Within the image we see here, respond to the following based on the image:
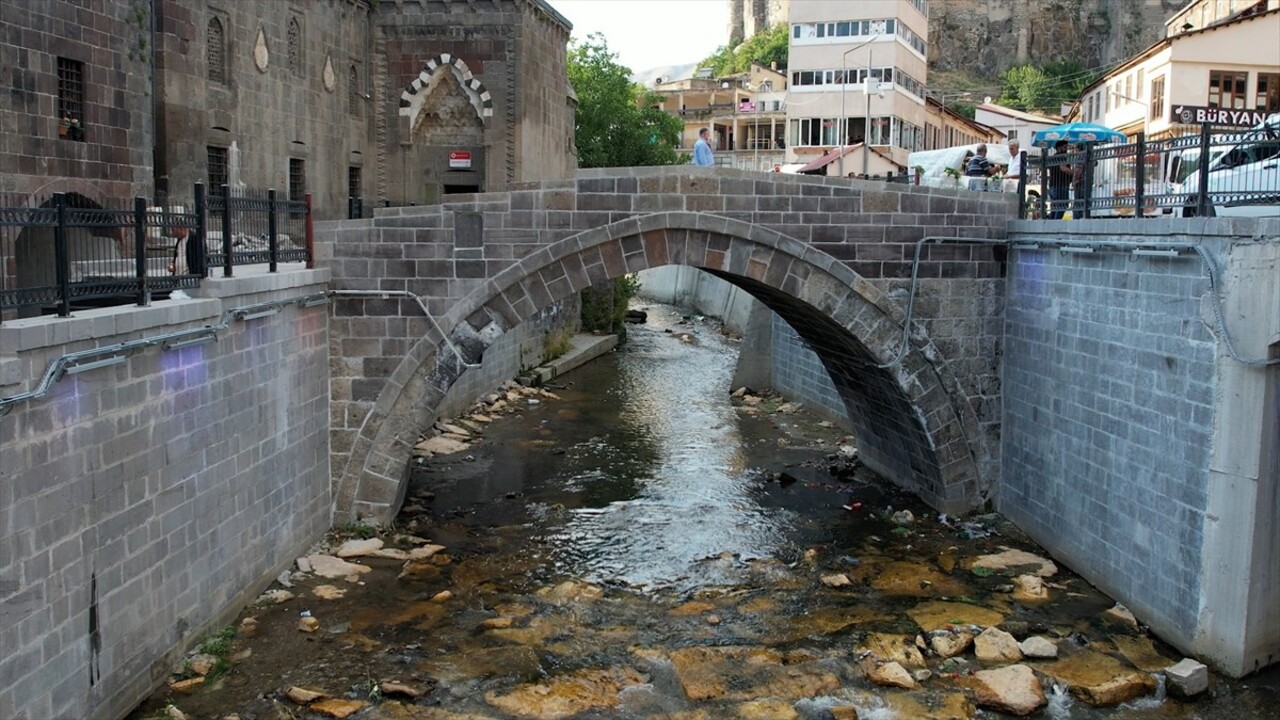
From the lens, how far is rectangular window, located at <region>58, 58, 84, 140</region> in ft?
52.1

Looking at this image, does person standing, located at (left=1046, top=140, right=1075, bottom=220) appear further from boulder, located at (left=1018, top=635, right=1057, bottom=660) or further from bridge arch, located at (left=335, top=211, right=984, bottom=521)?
boulder, located at (left=1018, top=635, right=1057, bottom=660)

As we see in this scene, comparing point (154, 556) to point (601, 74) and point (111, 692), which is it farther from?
point (601, 74)

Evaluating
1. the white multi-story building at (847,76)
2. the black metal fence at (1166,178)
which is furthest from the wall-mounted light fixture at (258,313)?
the white multi-story building at (847,76)

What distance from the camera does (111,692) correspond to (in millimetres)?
8844

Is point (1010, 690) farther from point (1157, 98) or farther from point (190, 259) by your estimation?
Result: point (1157, 98)

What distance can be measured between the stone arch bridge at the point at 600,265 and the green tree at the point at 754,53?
54990 mm

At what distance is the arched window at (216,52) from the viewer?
19.3 metres

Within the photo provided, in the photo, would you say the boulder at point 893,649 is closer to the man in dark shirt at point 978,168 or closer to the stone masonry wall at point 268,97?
the man in dark shirt at point 978,168

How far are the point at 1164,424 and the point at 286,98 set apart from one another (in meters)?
16.8

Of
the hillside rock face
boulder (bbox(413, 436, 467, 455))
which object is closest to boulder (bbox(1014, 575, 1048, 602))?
boulder (bbox(413, 436, 467, 455))

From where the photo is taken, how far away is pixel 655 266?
13.5 meters

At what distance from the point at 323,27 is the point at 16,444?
17233 millimetres

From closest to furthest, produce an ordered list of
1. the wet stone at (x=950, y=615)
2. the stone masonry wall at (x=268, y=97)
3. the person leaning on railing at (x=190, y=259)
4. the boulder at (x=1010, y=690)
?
the boulder at (x=1010, y=690) < the person leaning on railing at (x=190, y=259) < the wet stone at (x=950, y=615) < the stone masonry wall at (x=268, y=97)

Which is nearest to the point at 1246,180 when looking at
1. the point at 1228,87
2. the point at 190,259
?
the point at 190,259
